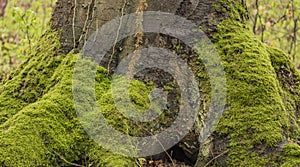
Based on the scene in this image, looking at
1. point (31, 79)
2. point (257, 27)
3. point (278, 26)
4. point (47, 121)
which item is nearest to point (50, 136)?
point (47, 121)

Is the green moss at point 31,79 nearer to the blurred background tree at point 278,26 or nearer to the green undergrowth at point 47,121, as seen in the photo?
the green undergrowth at point 47,121

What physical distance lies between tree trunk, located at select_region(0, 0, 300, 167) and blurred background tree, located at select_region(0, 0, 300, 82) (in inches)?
133

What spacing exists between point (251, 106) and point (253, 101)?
Answer: 0.05m

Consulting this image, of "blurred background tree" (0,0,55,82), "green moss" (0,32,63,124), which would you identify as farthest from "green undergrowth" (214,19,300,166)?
"blurred background tree" (0,0,55,82)

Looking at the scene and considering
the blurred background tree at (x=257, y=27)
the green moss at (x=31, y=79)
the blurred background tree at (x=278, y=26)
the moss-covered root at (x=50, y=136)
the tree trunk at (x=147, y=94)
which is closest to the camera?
the moss-covered root at (x=50, y=136)

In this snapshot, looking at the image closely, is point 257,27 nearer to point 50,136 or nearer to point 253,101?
point 253,101

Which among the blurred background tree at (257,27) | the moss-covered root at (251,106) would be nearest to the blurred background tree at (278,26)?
the blurred background tree at (257,27)

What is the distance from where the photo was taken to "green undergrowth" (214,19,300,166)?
331 centimetres

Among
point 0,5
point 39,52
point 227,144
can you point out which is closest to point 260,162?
point 227,144

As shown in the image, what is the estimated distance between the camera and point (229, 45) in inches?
154

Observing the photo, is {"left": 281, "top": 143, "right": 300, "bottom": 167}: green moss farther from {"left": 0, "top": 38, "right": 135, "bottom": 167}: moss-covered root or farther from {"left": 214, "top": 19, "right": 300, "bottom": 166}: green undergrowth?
{"left": 0, "top": 38, "right": 135, "bottom": 167}: moss-covered root

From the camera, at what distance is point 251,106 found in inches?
138

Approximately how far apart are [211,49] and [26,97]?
1.86 m

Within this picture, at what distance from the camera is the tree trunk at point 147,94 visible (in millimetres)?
3211
